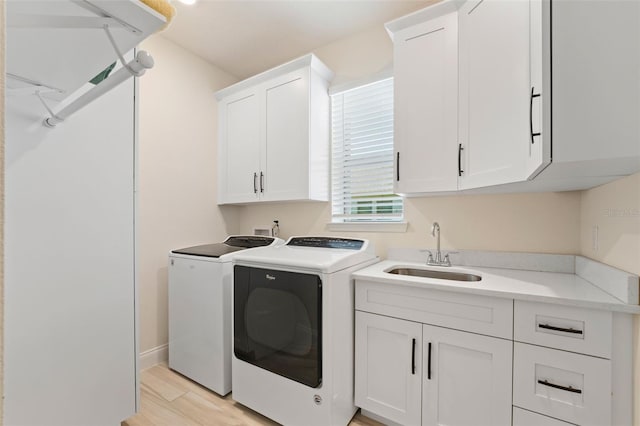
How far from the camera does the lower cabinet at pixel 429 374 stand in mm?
1246

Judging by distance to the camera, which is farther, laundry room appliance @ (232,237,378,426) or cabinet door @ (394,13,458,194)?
cabinet door @ (394,13,458,194)

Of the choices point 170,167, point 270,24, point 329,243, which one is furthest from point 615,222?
point 170,167

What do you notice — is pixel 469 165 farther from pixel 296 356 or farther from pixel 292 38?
pixel 292 38

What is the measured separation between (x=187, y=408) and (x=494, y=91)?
2469 mm

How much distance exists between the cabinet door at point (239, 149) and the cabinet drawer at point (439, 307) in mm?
1395

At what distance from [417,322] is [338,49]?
7.20 feet

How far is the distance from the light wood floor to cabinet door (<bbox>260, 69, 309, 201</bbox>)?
1463mm

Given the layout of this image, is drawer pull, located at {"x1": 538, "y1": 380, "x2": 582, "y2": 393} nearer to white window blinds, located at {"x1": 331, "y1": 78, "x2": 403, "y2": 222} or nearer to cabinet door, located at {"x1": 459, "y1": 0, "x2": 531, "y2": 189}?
cabinet door, located at {"x1": 459, "y1": 0, "x2": 531, "y2": 189}

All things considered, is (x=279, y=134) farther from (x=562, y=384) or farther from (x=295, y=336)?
(x=562, y=384)

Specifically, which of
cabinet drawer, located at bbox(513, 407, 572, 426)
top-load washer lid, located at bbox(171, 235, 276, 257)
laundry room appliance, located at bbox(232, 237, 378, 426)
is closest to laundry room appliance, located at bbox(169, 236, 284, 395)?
top-load washer lid, located at bbox(171, 235, 276, 257)

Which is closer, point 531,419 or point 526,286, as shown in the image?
point 531,419

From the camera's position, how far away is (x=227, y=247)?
2.25 meters

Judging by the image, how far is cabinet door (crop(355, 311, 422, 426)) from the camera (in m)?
1.44

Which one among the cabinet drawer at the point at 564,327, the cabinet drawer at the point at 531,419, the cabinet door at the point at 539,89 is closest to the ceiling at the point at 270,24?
the cabinet door at the point at 539,89
